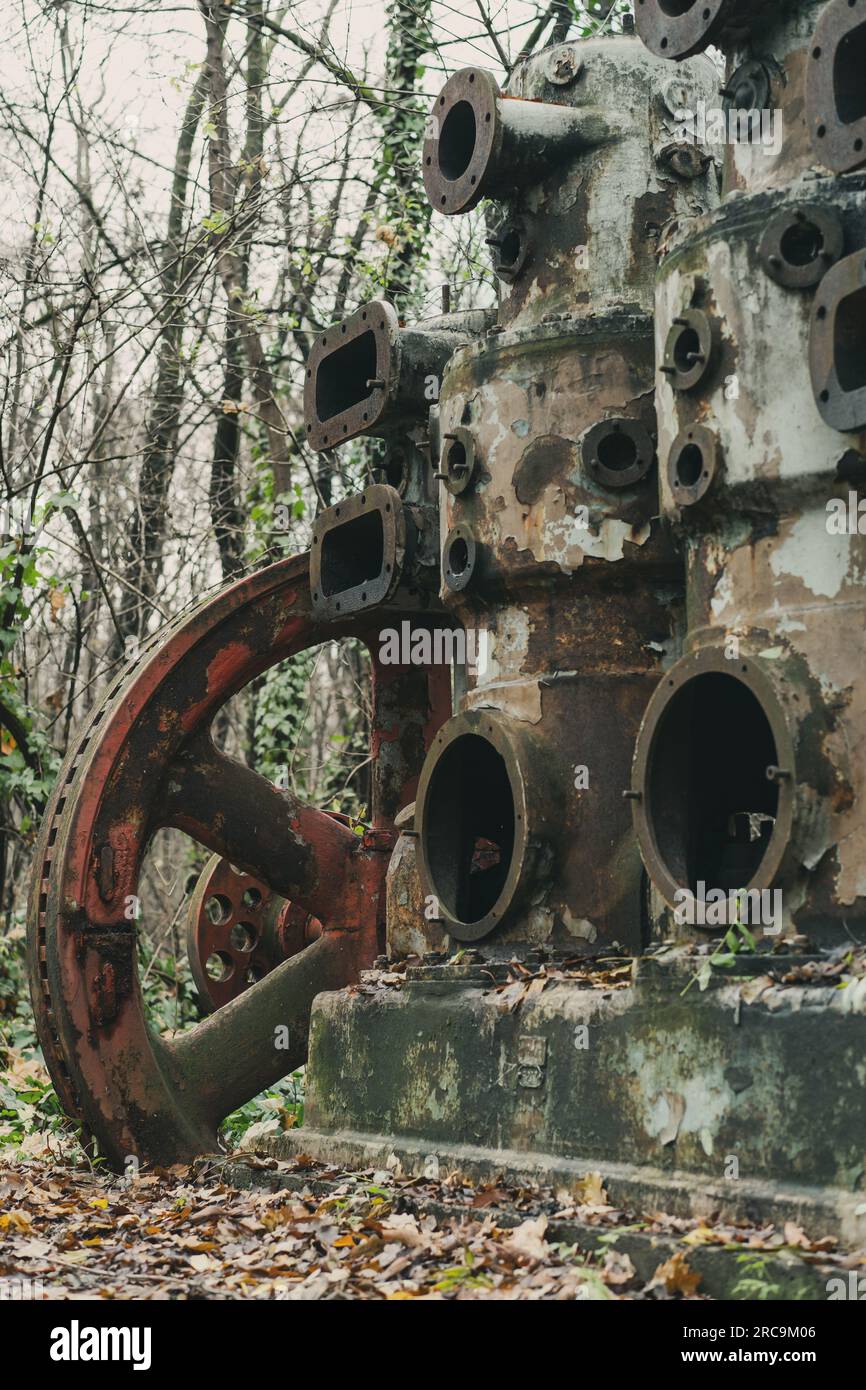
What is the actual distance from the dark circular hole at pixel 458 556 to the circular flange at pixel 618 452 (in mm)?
726

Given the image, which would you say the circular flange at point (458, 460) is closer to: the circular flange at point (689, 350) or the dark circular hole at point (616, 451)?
the dark circular hole at point (616, 451)

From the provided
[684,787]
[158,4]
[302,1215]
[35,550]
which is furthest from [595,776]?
[158,4]

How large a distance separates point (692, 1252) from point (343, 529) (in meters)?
4.94

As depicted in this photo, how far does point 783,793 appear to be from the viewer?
579cm

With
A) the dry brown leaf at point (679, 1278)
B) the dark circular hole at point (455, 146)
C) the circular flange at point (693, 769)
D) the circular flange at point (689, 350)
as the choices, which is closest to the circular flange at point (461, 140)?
the dark circular hole at point (455, 146)

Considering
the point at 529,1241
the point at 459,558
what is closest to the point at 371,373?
the point at 459,558

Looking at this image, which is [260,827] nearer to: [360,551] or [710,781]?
[360,551]

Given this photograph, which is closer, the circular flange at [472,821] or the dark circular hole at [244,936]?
the circular flange at [472,821]

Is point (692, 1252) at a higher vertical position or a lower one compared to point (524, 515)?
lower

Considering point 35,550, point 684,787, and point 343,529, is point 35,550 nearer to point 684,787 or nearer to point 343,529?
point 343,529

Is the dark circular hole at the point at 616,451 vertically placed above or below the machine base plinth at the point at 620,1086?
above

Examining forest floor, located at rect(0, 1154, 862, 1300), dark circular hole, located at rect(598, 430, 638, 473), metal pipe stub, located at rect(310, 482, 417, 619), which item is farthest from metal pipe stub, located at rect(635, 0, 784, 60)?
forest floor, located at rect(0, 1154, 862, 1300)

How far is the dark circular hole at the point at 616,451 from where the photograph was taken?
751 cm

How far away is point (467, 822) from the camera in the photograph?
8.11 metres
